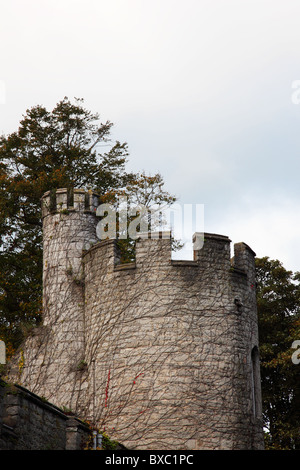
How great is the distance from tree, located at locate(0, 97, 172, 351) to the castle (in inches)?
173

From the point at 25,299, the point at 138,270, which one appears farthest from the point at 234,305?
the point at 25,299

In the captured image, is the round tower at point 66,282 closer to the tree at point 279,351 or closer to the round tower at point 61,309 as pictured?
the round tower at point 61,309

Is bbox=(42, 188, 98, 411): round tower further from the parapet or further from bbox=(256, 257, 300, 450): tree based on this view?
bbox=(256, 257, 300, 450): tree

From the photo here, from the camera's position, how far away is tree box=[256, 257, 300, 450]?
2625cm

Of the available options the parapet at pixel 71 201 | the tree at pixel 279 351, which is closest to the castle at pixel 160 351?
the parapet at pixel 71 201

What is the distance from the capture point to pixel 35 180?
89.0 feet

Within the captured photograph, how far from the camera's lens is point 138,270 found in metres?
18.3

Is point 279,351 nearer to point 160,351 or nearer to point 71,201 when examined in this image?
point 71,201

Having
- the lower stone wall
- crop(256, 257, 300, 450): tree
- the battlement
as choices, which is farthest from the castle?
crop(256, 257, 300, 450): tree

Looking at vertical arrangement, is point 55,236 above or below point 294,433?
above

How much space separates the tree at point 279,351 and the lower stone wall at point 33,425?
12382mm

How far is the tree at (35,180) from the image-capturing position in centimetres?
2516

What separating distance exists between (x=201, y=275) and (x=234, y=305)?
98 centimetres
